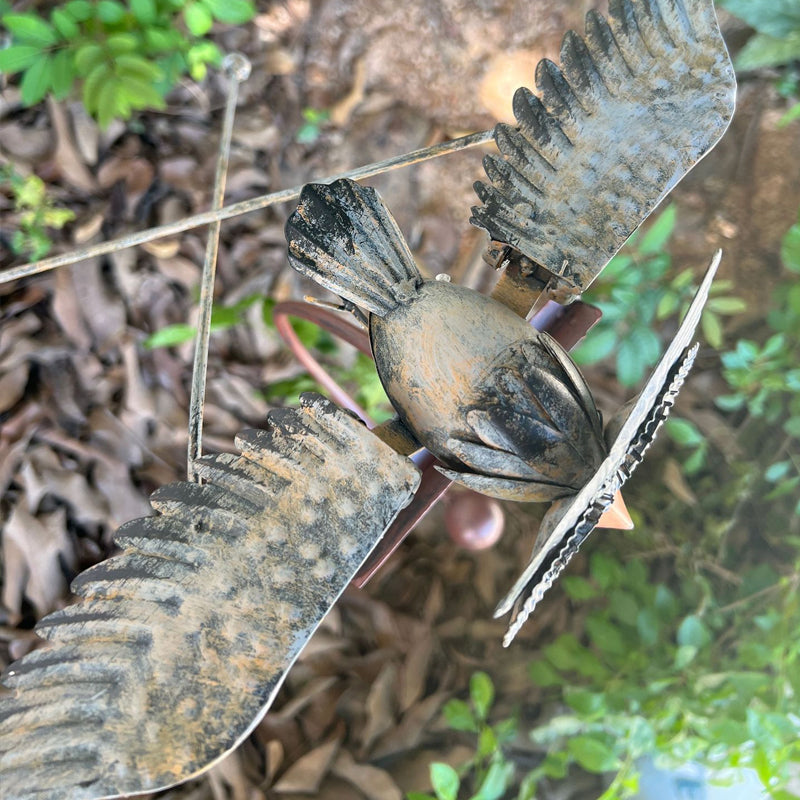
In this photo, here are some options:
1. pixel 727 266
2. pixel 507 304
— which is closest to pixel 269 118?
pixel 507 304

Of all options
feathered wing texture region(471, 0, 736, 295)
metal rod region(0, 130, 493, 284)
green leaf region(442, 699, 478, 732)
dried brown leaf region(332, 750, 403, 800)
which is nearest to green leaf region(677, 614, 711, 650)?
green leaf region(442, 699, 478, 732)

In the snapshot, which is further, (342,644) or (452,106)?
(452,106)

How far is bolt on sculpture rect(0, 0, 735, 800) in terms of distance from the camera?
48cm

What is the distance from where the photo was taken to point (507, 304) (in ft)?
2.07

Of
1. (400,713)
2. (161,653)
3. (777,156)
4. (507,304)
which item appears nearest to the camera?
(161,653)

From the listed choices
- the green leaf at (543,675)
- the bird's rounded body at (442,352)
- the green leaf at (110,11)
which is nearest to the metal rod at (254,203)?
the bird's rounded body at (442,352)

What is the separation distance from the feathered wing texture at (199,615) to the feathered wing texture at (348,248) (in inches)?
4.7

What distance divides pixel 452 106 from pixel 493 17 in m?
0.16

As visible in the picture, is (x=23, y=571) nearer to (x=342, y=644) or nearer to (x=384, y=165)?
(x=342, y=644)

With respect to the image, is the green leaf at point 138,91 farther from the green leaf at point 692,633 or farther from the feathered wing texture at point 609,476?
the green leaf at point 692,633

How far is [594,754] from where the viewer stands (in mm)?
874

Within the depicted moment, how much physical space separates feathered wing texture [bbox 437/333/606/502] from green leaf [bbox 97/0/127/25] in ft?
2.64

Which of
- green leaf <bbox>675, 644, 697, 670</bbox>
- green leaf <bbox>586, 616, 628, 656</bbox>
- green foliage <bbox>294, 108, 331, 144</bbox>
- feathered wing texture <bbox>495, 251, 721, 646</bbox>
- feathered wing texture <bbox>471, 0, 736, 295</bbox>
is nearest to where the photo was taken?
feathered wing texture <bbox>495, 251, 721, 646</bbox>

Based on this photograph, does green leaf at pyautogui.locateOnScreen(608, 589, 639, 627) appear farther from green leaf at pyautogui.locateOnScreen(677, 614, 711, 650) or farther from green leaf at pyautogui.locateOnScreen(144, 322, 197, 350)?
green leaf at pyautogui.locateOnScreen(144, 322, 197, 350)
